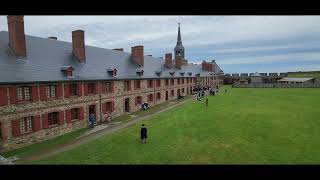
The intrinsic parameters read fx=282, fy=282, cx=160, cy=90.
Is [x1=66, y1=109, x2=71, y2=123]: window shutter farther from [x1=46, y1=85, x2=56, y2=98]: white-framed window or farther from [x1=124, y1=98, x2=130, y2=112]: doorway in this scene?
[x1=124, y1=98, x2=130, y2=112]: doorway

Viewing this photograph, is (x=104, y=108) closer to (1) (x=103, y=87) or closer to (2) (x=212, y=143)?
(1) (x=103, y=87)

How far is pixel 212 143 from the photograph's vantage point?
65.9 feet

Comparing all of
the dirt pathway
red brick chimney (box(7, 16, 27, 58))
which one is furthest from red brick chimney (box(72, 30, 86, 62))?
the dirt pathway

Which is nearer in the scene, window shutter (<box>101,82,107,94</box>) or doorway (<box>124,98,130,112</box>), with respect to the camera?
window shutter (<box>101,82,107,94</box>)

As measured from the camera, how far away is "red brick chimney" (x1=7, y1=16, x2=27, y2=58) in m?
23.8

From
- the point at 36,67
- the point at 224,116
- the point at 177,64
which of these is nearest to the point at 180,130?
the point at 224,116

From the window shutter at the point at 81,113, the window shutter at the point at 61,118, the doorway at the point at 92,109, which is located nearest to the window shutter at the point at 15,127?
the window shutter at the point at 61,118

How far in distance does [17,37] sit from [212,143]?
1836 cm

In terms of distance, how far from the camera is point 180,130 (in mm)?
24891

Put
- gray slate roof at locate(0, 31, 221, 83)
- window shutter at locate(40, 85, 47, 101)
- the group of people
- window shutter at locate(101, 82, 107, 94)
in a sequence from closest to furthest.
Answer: gray slate roof at locate(0, 31, 221, 83)
window shutter at locate(40, 85, 47, 101)
window shutter at locate(101, 82, 107, 94)
the group of people

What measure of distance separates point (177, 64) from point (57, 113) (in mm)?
41983

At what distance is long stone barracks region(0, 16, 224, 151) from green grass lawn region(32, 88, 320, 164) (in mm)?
5030

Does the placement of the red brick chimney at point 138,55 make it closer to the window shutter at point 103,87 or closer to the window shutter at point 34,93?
the window shutter at point 103,87
